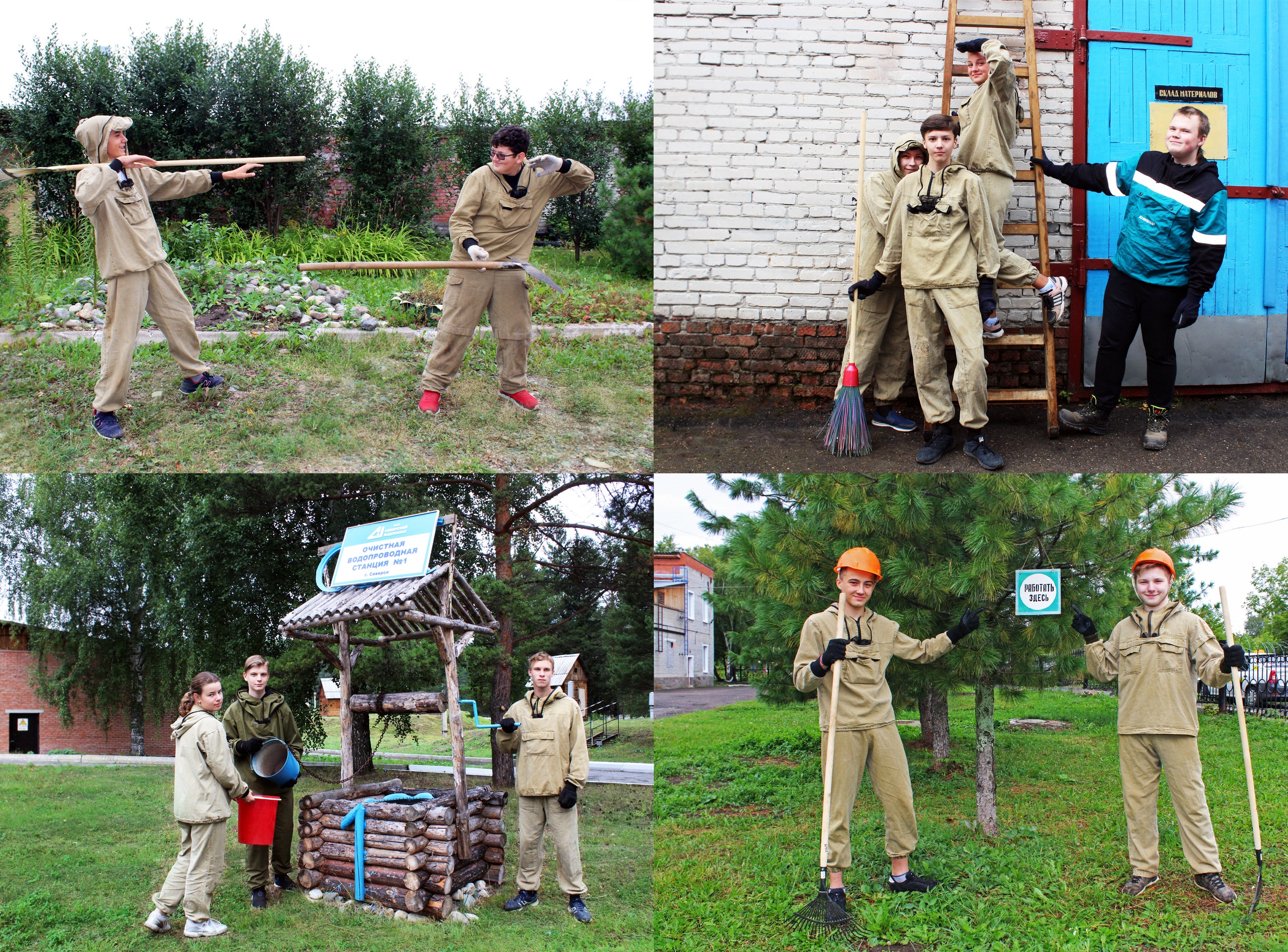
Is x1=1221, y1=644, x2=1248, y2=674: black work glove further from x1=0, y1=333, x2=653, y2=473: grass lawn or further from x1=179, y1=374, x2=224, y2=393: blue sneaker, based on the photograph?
x1=179, y1=374, x2=224, y2=393: blue sneaker

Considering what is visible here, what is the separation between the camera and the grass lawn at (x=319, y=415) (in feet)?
19.9

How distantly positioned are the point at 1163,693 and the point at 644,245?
6901 mm

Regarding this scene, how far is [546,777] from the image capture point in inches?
193

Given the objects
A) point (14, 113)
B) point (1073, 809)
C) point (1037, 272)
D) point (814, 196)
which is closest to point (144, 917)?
point (1073, 809)

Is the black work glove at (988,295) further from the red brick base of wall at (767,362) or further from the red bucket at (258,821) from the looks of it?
the red bucket at (258,821)

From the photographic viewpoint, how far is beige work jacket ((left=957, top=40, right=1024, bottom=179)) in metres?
5.75

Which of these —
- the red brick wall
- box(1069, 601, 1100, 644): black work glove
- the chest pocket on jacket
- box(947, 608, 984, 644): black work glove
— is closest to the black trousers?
box(1069, 601, 1100, 644): black work glove

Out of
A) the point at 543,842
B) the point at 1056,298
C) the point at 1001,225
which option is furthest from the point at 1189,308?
the point at 543,842

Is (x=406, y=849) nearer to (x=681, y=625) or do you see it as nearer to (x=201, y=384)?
(x=201, y=384)

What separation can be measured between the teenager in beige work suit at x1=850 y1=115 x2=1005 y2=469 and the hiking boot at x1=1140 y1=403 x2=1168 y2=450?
3.47 feet

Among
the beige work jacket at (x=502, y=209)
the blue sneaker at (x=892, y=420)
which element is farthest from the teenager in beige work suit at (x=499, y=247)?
the blue sneaker at (x=892, y=420)

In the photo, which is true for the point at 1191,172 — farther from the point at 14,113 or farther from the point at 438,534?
the point at 14,113

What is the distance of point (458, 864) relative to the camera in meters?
4.99

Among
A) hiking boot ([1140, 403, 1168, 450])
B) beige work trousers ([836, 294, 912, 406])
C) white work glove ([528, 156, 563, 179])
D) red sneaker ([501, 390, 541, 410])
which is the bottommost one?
hiking boot ([1140, 403, 1168, 450])
